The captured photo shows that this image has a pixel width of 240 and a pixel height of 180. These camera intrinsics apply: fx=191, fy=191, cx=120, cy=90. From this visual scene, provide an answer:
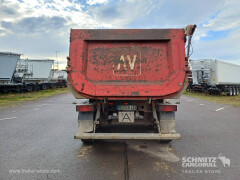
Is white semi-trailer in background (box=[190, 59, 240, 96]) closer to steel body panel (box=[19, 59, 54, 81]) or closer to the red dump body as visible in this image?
the red dump body

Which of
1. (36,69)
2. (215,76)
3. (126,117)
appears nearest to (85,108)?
(126,117)

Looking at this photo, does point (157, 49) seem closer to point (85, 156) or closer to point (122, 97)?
point (122, 97)

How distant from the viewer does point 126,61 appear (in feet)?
14.9

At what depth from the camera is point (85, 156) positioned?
4078 millimetres

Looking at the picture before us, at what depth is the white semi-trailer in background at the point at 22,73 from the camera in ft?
60.6

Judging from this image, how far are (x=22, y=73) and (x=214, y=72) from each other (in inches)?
848

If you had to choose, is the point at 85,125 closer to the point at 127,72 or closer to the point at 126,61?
the point at 127,72

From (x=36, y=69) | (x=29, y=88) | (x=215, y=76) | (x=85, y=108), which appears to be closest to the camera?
(x=85, y=108)

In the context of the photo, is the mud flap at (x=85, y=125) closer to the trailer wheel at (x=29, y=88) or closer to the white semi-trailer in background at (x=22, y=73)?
the white semi-trailer in background at (x=22, y=73)

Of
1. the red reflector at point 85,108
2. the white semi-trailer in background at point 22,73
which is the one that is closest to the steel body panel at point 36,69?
the white semi-trailer in background at point 22,73

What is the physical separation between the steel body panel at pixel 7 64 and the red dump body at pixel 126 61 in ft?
55.3

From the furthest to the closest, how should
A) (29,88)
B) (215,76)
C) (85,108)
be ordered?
(29,88), (215,76), (85,108)

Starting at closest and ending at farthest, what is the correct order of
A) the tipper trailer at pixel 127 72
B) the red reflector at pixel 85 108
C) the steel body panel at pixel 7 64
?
1. the tipper trailer at pixel 127 72
2. the red reflector at pixel 85 108
3. the steel body panel at pixel 7 64

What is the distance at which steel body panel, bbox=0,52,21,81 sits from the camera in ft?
59.2
